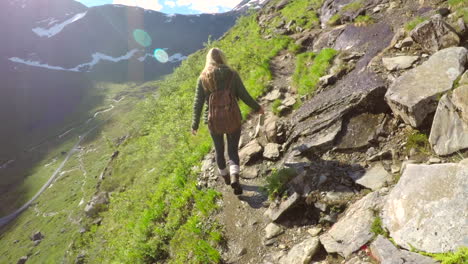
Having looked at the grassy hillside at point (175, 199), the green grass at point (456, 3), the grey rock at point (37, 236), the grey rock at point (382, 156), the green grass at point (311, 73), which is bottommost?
the grey rock at point (37, 236)

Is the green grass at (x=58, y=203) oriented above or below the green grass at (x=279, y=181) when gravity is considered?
below

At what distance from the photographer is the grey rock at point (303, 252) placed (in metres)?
5.02

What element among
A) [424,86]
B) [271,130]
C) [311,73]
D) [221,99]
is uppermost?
[221,99]

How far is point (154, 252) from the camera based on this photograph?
862cm

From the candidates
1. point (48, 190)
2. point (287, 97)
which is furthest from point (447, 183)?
point (48, 190)

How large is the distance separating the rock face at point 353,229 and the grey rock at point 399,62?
14.4 feet

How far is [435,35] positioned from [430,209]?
239 inches

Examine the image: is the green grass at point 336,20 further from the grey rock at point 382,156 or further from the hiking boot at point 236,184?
the hiking boot at point 236,184

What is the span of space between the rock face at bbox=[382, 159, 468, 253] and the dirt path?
2681 mm

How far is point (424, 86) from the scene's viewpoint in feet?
19.5

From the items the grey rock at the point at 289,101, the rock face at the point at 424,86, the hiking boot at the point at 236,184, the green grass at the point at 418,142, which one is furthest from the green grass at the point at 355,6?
the hiking boot at the point at 236,184

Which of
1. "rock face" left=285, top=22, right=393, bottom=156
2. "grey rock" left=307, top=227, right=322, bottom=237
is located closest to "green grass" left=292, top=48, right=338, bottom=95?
"rock face" left=285, top=22, right=393, bottom=156

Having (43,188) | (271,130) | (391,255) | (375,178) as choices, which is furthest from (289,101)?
(43,188)

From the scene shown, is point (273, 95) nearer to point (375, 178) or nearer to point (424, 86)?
point (424, 86)
